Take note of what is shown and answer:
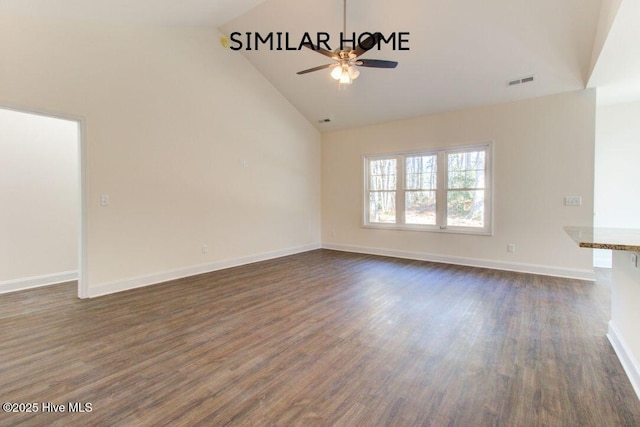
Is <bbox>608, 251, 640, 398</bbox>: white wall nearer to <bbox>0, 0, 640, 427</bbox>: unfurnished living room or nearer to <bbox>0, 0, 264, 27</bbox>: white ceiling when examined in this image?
<bbox>0, 0, 640, 427</bbox>: unfurnished living room

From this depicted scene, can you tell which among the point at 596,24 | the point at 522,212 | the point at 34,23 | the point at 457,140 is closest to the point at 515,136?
the point at 457,140

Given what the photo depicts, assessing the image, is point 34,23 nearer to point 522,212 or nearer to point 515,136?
point 515,136

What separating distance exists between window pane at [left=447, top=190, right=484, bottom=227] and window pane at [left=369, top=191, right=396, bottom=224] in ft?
3.80

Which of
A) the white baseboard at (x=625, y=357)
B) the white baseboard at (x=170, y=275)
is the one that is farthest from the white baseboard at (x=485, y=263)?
the white baseboard at (x=625, y=357)

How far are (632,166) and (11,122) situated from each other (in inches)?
380

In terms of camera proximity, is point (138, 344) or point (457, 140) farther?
point (457, 140)

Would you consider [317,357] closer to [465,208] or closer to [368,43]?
[368,43]

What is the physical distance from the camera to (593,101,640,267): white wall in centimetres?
517

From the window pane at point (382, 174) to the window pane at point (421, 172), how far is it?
32 centimetres

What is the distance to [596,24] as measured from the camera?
11.0ft

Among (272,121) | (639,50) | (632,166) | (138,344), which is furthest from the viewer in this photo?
(272,121)

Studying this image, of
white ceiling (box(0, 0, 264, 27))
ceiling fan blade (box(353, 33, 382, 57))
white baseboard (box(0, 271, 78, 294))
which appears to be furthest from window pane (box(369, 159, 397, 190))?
white baseboard (box(0, 271, 78, 294))

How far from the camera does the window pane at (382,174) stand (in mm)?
6305

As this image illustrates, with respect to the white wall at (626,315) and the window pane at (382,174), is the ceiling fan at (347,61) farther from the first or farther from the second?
the window pane at (382,174)
